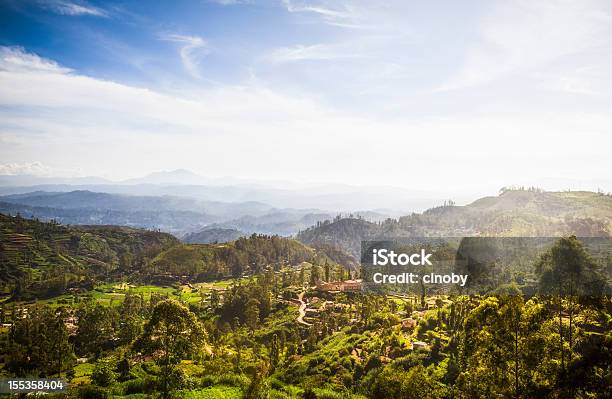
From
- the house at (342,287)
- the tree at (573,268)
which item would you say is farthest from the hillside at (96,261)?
the tree at (573,268)

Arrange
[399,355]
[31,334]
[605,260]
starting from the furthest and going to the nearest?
[605,260], [31,334], [399,355]

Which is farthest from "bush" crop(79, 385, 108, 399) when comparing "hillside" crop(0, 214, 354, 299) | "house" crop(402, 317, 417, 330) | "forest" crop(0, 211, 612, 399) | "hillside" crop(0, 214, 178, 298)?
"hillside" crop(0, 214, 178, 298)

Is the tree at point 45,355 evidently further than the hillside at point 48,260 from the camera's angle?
No

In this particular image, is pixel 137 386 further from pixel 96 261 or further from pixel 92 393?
pixel 96 261

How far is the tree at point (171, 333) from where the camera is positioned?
56.2 feet

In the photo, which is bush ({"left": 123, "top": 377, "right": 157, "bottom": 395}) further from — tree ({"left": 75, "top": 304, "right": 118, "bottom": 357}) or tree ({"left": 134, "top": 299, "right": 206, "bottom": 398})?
tree ({"left": 75, "top": 304, "right": 118, "bottom": 357})

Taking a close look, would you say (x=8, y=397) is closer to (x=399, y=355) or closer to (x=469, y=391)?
(x=469, y=391)

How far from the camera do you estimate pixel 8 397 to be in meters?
23.2

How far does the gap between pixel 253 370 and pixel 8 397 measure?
61.7 feet

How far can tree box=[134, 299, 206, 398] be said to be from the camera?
56.2ft

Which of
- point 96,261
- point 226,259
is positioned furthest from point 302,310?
point 96,261

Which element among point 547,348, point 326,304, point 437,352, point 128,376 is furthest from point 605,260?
point 128,376

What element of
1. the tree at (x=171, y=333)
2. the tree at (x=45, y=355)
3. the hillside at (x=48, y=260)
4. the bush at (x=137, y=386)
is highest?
the tree at (x=171, y=333)

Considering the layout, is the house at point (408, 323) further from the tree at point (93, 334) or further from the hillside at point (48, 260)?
the hillside at point (48, 260)
